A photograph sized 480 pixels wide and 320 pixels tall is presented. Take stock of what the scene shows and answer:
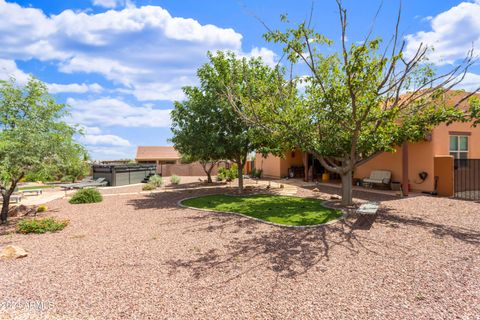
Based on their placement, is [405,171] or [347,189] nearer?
[347,189]

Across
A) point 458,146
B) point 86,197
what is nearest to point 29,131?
point 86,197

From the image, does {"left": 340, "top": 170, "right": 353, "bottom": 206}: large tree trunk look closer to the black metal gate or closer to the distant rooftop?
the black metal gate

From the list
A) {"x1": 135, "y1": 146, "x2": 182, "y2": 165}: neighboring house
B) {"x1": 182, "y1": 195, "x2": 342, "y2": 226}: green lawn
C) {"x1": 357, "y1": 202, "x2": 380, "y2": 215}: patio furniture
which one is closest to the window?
{"x1": 182, "y1": 195, "x2": 342, "y2": 226}: green lawn

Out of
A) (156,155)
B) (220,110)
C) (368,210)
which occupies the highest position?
(220,110)

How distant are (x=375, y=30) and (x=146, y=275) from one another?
888cm

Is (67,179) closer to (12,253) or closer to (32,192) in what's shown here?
(32,192)

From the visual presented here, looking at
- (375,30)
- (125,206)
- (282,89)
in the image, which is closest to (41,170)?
(125,206)

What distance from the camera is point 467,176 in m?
14.2

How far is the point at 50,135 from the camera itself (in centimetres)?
971

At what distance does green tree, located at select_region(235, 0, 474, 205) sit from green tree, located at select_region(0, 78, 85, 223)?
706 centimetres

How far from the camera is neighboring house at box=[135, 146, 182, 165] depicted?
43472 millimetres

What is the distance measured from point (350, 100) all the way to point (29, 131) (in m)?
10.7

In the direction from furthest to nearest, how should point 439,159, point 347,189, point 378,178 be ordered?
point 378,178
point 439,159
point 347,189

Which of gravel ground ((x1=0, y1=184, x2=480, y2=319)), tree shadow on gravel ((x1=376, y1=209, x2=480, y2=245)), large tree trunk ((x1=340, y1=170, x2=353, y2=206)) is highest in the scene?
large tree trunk ((x1=340, y1=170, x2=353, y2=206))
